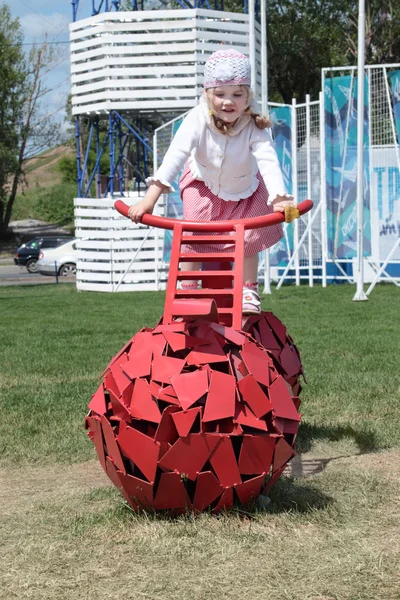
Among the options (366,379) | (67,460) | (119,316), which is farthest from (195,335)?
(119,316)

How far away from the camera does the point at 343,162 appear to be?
16422 millimetres

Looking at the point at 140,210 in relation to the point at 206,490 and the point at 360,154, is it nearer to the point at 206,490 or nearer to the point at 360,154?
the point at 206,490

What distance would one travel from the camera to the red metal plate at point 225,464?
3.19m

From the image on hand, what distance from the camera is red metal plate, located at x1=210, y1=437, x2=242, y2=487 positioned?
319 centimetres

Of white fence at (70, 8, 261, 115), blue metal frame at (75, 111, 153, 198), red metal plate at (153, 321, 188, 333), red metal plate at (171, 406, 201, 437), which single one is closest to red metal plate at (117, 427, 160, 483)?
red metal plate at (171, 406, 201, 437)

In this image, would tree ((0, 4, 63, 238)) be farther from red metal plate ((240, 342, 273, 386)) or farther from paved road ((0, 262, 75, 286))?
red metal plate ((240, 342, 273, 386))

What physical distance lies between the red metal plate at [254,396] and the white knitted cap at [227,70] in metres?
1.44

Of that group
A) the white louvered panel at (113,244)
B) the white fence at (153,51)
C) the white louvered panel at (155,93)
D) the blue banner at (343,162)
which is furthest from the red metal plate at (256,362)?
the white louvered panel at (155,93)

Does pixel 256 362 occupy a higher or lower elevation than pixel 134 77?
lower

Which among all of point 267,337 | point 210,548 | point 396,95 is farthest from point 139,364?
point 396,95

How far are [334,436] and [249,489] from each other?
1674 millimetres

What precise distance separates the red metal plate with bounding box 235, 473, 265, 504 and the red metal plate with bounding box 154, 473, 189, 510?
21 cm

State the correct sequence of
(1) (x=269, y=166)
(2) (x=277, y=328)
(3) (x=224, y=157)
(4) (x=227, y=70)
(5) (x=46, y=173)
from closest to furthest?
(4) (x=227, y=70) < (1) (x=269, y=166) < (3) (x=224, y=157) < (2) (x=277, y=328) < (5) (x=46, y=173)

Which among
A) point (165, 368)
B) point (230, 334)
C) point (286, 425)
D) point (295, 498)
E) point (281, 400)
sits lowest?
point (295, 498)
